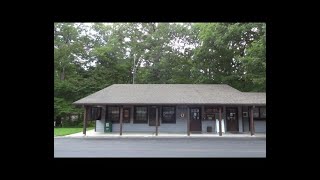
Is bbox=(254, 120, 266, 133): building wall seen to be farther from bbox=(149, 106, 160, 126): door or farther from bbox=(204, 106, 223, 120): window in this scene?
bbox=(149, 106, 160, 126): door

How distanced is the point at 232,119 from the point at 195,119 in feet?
8.87

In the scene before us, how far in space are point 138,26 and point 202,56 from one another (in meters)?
13.3

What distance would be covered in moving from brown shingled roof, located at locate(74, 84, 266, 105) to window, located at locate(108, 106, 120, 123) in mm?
944

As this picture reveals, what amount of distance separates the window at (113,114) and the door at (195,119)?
529cm

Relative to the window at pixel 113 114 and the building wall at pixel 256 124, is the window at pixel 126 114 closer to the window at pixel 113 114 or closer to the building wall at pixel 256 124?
the window at pixel 113 114

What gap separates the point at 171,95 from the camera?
850 inches

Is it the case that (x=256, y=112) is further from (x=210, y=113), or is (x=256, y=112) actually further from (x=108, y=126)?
(x=108, y=126)

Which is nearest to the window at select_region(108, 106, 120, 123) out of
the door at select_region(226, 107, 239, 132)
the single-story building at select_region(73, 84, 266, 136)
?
the single-story building at select_region(73, 84, 266, 136)

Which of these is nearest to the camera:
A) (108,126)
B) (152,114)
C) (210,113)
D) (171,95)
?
(108,126)

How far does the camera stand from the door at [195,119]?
2123cm

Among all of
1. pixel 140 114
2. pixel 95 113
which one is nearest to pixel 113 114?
pixel 95 113

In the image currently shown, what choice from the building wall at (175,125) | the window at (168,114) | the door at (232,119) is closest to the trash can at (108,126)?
the building wall at (175,125)

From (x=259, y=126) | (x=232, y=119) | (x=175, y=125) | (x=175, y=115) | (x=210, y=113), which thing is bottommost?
(x=259, y=126)
